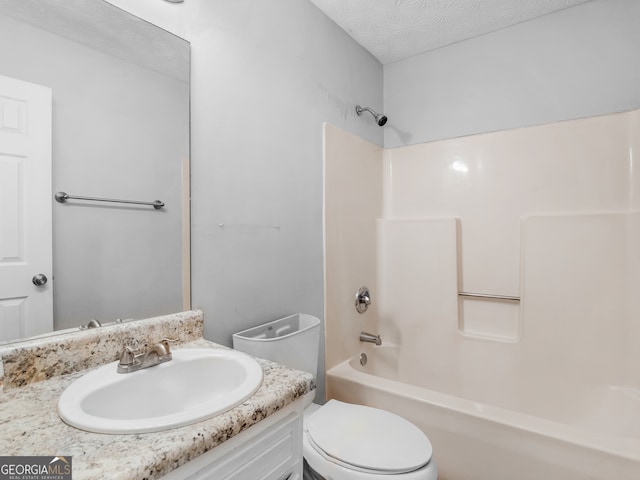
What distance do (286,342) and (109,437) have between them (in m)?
0.76

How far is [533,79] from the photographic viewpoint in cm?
192

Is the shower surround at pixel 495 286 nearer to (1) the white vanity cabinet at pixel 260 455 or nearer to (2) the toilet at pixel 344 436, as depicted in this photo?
(2) the toilet at pixel 344 436

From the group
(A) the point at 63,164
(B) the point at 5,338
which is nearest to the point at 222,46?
(A) the point at 63,164

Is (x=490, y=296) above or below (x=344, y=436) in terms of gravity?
above

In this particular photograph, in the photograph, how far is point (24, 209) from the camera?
0.84 m

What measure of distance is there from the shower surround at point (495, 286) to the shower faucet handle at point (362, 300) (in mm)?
53

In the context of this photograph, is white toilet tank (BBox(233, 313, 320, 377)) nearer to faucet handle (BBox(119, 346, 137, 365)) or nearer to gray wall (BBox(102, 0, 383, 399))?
gray wall (BBox(102, 0, 383, 399))

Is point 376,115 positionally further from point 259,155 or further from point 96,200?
point 96,200

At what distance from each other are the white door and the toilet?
2.07 ft

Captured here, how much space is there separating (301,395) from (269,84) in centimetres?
130

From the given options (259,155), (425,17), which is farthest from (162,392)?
(425,17)

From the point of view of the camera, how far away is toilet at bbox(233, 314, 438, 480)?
106 centimetres

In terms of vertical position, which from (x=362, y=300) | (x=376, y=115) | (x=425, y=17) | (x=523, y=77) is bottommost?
(x=362, y=300)

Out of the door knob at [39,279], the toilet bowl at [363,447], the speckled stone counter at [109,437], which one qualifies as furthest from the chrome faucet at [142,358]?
the toilet bowl at [363,447]
